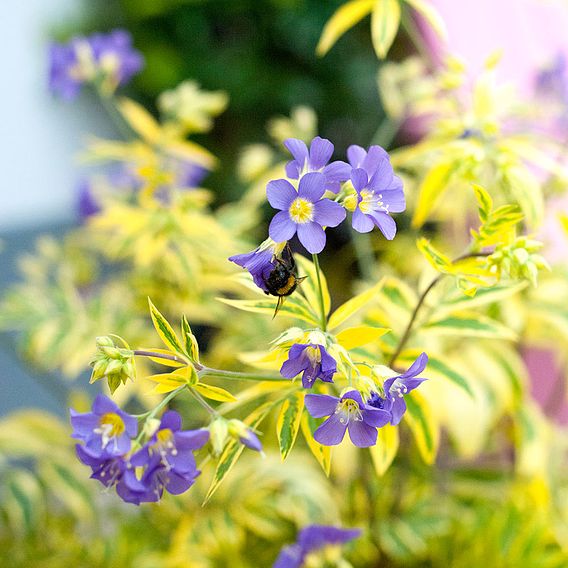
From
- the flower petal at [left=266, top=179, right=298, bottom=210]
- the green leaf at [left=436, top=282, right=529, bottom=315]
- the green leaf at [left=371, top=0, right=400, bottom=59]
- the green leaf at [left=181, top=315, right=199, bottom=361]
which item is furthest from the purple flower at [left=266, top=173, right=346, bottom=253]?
the green leaf at [left=371, top=0, right=400, bottom=59]

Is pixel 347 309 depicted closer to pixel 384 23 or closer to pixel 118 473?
pixel 118 473

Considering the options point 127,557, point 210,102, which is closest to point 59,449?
point 127,557

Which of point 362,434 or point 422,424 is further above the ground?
point 362,434

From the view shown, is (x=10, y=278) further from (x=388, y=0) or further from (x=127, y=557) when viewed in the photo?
(x=388, y=0)

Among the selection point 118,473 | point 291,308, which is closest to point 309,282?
point 291,308

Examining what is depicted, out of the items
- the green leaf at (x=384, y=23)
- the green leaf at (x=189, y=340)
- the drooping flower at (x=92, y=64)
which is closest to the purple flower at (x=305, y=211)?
the green leaf at (x=189, y=340)

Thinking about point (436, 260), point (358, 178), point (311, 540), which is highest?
point (358, 178)
